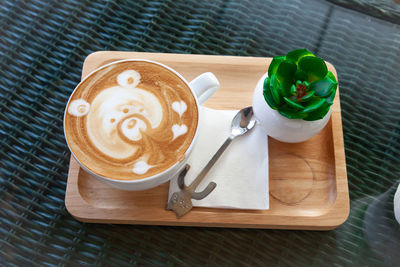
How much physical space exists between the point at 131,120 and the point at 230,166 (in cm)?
22

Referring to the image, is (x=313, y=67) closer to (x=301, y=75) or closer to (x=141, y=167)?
(x=301, y=75)

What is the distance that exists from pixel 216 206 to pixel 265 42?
441 millimetres

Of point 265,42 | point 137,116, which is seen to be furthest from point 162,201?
point 265,42

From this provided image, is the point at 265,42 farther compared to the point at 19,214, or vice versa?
the point at 265,42

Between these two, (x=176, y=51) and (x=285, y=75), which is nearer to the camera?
(x=285, y=75)

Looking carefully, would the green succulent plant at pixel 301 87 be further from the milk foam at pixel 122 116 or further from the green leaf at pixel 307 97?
the milk foam at pixel 122 116

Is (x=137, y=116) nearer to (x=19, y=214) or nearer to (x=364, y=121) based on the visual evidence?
(x=19, y=214)

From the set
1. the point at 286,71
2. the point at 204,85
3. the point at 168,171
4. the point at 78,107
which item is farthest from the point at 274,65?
the point at 78,107

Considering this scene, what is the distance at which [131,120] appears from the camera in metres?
0.68

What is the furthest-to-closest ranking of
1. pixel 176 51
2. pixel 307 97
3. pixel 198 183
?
pixel 176 51
pixel 198 183
pixel 307 97

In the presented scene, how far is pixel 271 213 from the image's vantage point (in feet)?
2.40

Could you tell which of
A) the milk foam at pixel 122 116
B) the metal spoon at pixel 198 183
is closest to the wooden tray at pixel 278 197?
the metal spoon at pixel 198 183

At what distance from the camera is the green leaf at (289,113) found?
25.3 inches

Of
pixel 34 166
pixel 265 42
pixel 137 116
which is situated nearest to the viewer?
pixel 137 116
